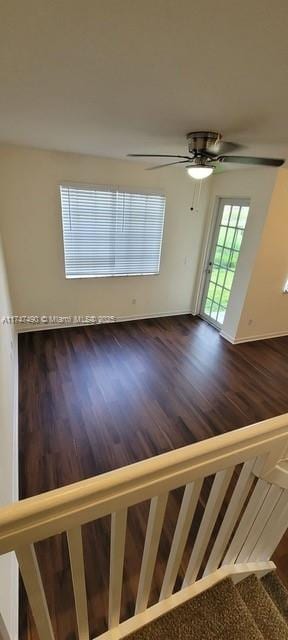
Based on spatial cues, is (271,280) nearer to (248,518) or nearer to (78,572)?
(248,518)

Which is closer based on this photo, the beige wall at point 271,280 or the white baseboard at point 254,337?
the beige wall at point 271,280

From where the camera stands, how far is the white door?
388 cm

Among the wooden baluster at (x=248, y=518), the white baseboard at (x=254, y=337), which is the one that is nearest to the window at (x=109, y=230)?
the white baseboard at (x=254, y=337)

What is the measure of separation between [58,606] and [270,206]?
13.1 feet

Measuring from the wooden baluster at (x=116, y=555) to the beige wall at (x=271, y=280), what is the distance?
354 centimetres

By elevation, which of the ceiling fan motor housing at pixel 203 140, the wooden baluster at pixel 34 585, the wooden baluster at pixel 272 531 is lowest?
the wooden baluster at pixel 272 531

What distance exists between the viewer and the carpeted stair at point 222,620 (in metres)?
1.09

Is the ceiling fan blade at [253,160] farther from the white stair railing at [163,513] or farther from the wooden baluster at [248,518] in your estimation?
the wooden baluster at [248,518]

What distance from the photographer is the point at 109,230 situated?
154 inches

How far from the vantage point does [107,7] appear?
27.4 inches

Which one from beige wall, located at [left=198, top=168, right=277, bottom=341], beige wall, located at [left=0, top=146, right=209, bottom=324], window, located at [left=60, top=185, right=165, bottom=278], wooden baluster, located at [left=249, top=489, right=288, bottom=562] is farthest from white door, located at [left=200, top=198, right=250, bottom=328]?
wooden baluster, located at [left=249, top=489, right=288, bottom=562]

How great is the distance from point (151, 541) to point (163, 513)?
17 centimetres

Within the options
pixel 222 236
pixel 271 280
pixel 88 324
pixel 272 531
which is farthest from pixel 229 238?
pixel 272 531

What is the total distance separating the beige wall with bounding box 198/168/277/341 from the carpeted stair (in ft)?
10.4
